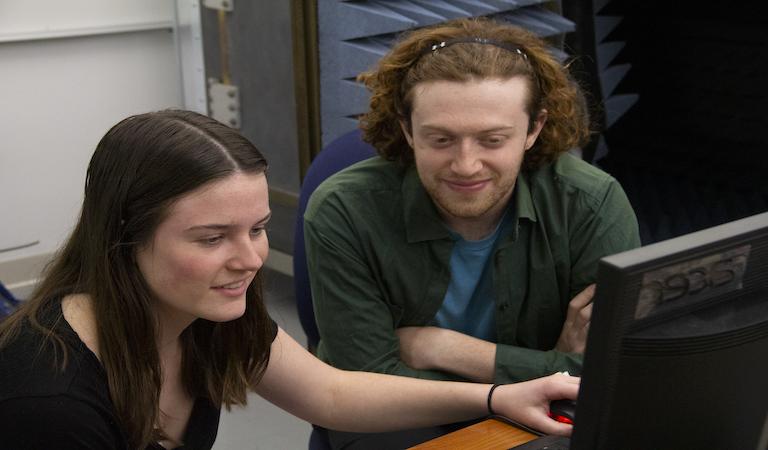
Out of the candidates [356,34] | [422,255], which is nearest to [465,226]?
[422,255]

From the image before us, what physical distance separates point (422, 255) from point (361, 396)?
1.15ft

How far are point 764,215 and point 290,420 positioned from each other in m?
2.26

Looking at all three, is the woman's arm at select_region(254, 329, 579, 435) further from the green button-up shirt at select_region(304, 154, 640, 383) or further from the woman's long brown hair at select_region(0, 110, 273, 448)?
the woman's long brown hair at select_region(0, 110, 273, 448)

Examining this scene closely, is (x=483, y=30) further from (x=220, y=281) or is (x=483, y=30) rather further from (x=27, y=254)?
(x=27, y=254)

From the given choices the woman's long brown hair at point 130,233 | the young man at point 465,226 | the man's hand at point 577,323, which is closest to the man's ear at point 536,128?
the young man at point 465,226

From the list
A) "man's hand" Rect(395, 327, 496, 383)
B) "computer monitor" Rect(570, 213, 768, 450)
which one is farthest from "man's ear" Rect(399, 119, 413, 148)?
"computer monitor" Rect(570, 213, 768, 450)

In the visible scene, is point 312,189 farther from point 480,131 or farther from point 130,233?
point 130,233

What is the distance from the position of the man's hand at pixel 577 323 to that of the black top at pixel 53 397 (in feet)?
2.89

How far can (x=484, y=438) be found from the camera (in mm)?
1498

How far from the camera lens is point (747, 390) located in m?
1.12

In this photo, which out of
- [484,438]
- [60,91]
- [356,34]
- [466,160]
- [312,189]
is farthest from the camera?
[60,91]

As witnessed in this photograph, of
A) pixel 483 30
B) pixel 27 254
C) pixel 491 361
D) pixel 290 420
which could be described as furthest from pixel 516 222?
pixel 27 254

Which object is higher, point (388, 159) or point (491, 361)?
point (388, 159)

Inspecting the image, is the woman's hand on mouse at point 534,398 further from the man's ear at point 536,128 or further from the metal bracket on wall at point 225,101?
the metal bracket on wall at point 225,101
